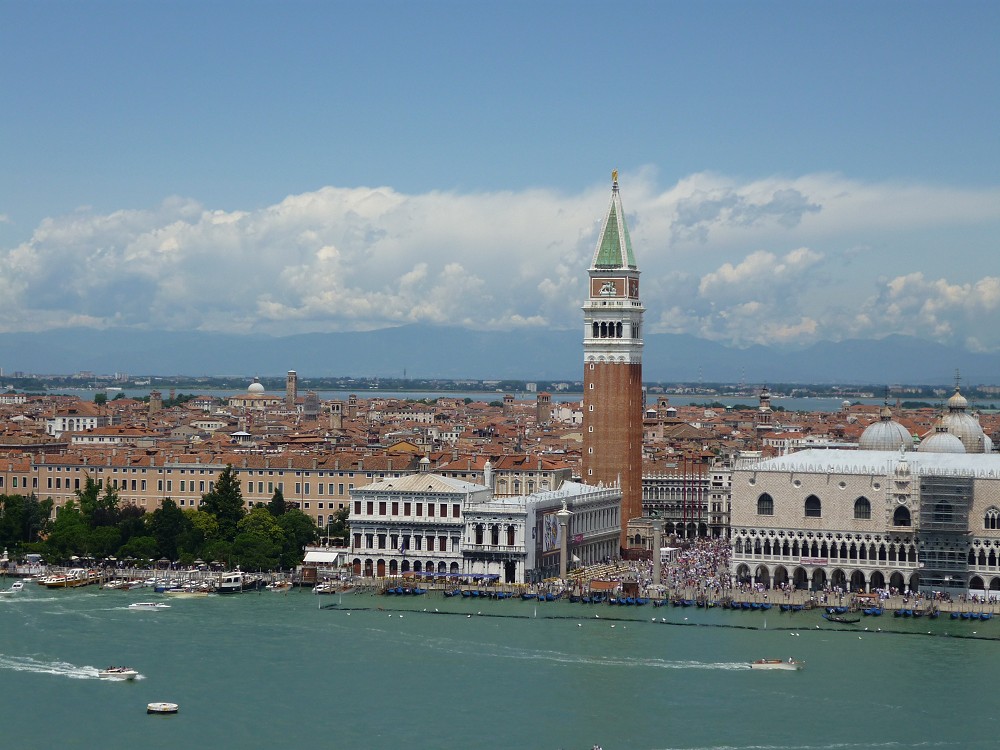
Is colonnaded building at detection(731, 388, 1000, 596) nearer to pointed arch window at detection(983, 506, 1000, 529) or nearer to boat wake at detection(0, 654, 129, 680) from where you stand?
pointed arch window at detection(983, 506, 1000, 529)

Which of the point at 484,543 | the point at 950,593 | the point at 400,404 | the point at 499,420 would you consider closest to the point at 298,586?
the point at 484,543

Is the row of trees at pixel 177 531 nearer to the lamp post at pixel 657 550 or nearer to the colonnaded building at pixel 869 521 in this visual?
the lamp post at pixel 657 550

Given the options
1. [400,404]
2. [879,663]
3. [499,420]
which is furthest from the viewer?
[400,404]

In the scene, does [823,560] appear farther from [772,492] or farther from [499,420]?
[499,420]

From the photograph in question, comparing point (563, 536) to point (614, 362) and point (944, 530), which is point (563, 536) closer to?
point (614, 362)

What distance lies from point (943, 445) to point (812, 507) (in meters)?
5.08

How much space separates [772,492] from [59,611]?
589 inches

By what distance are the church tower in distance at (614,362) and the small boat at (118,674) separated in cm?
1781

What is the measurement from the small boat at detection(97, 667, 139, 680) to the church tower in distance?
17.8m

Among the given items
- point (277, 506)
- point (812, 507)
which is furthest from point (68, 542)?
point (812, 507)

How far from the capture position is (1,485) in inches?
1953

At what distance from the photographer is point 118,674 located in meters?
29.0

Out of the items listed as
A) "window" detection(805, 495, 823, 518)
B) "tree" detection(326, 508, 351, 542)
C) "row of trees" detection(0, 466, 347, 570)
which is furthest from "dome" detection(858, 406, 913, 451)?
"row of trees" detection(0, 466, 347, 570)

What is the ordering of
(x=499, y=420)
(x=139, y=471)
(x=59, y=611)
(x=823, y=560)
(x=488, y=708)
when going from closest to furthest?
(x=488, y=708) → (x=59, y=611) → (x=823, y=560) → (x=139, y=471) → (x=499, y=420)
